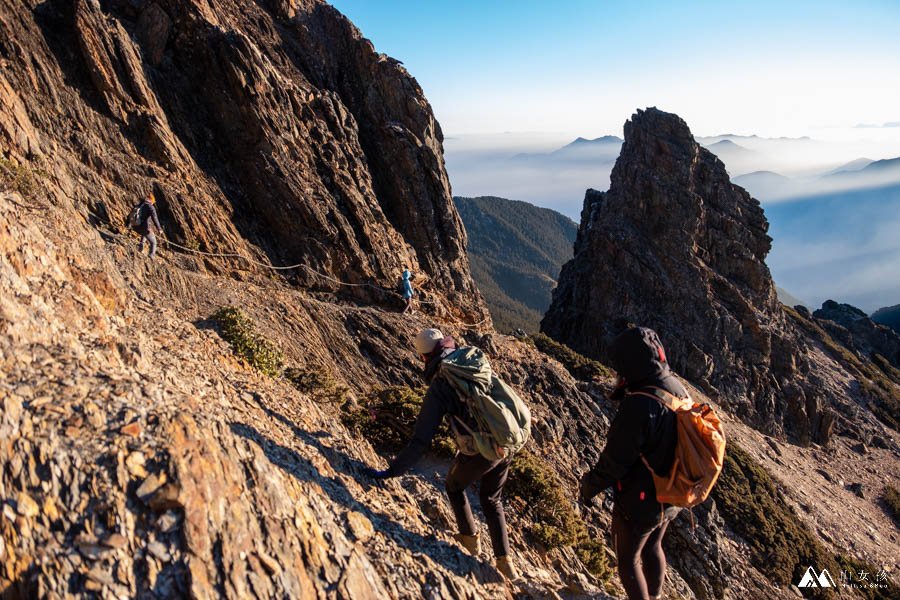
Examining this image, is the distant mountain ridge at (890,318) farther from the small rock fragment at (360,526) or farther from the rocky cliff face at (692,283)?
the small rock fragment at (360,526)

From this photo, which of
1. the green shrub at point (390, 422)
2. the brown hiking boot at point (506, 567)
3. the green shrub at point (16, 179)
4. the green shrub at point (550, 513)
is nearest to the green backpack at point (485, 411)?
the brown hiking boot at point (506, 567)

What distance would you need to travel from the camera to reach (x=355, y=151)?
2602cm

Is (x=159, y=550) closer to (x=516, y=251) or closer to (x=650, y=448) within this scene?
(x=650, y=448)

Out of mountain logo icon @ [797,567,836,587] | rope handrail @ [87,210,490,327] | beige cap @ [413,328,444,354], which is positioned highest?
rope handrail @ [87,210,490,327]

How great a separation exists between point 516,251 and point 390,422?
150981 mm

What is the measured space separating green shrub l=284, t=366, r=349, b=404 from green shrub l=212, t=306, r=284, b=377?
0.33 meters

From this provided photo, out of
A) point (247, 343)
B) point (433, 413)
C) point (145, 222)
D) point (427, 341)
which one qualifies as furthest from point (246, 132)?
point (433, 413)

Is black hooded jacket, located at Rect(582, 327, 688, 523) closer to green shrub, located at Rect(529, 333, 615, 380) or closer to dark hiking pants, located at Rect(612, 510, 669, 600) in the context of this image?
dark hiking pants, located at Rect(612, 510, 669, 600)

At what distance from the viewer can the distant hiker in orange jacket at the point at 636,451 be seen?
4.91 m

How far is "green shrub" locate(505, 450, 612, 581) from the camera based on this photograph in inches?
340

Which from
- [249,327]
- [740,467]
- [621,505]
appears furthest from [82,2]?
[740,467]

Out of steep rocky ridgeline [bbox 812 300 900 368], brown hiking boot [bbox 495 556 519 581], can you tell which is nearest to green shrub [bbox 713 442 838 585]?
brown hiking boot [bbox 495 556 519 581]

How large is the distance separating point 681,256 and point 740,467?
58.3 ft

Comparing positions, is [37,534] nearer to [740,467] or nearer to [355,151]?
[355,151]
